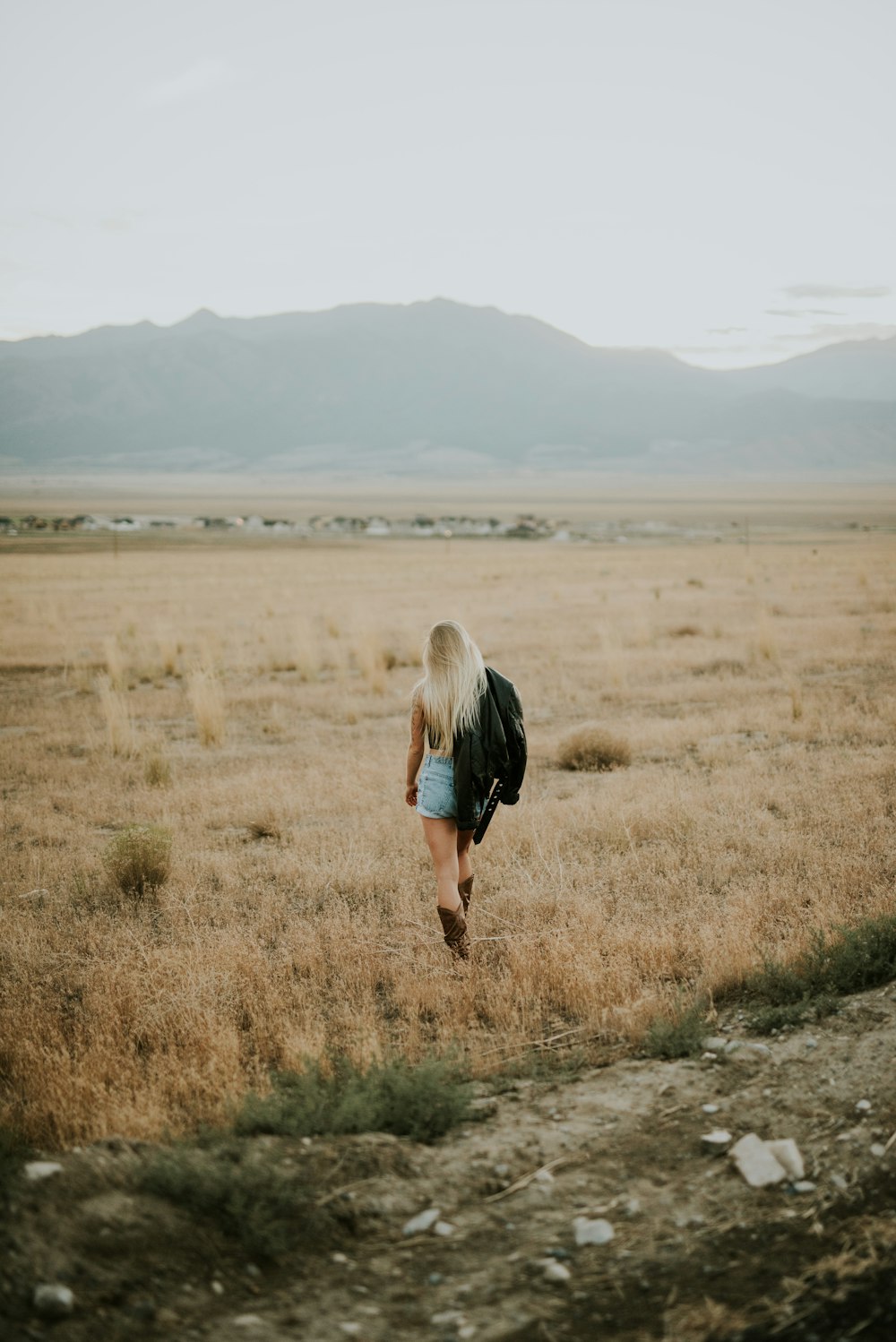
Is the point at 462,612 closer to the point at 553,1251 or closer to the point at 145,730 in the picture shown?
the point at 145,730

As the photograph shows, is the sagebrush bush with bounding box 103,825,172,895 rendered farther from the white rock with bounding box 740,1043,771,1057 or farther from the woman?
the white rock with bounding box 740,1043,771,1057

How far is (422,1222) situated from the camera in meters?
3.23

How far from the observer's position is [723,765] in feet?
31.9

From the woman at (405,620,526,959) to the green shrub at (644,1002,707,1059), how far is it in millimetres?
1351

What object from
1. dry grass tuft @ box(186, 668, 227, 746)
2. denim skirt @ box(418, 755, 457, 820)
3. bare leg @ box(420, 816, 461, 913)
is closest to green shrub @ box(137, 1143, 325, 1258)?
bare leg @ box(420, 816, 461, 913)

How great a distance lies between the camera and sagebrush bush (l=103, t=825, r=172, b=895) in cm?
694

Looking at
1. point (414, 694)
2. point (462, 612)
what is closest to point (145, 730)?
point (414, 694)

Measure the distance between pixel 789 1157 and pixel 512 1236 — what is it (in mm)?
1039

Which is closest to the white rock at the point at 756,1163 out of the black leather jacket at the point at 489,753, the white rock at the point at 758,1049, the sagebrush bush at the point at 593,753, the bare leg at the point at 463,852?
the white rock at the point at 758,1049

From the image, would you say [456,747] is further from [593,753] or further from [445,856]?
[593,753]

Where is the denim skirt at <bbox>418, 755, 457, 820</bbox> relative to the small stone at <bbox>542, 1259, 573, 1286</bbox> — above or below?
above

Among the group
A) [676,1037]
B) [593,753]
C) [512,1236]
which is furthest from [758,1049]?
[593,753]

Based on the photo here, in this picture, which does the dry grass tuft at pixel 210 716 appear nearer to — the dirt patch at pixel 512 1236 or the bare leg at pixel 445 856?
the bare leg at pixel 445 856

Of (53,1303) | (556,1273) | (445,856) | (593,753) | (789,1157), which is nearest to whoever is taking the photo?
(53,1303)
